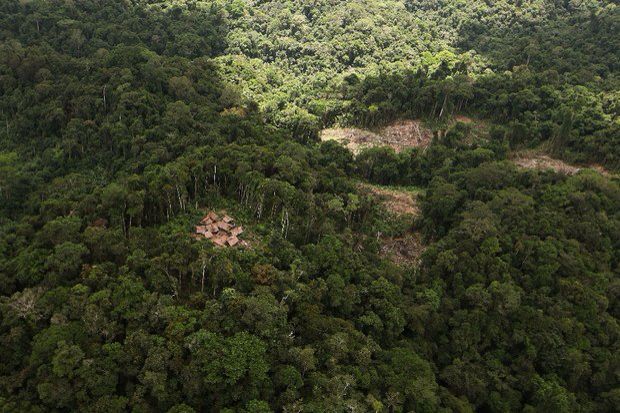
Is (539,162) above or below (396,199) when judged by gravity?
above

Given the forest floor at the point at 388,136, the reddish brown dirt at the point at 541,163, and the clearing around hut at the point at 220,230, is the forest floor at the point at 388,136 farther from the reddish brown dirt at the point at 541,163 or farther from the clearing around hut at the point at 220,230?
the clearing around hut at the point at 220,230

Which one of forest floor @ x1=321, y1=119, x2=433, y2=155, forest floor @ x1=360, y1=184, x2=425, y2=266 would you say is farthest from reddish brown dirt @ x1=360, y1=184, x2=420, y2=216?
forest floor @ x1=321, y1=119, x2=433, y2=155

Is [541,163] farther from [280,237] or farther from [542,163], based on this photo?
[280,237]

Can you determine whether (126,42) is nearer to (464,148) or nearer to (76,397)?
(464,148)

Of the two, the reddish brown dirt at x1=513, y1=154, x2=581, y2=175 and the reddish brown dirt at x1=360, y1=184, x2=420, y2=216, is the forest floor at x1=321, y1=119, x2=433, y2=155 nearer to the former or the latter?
the reddish brown dirt at x1=360, y1=184, x2=420, y2=216

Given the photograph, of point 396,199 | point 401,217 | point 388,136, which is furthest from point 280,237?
point 388,136

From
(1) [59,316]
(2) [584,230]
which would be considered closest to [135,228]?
(1) [59,316]
